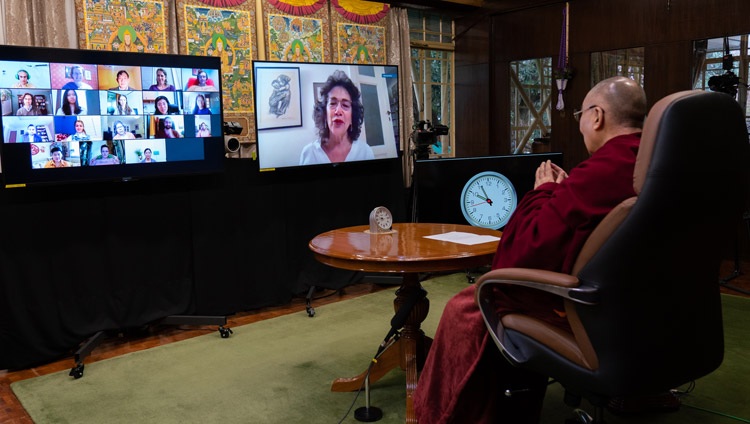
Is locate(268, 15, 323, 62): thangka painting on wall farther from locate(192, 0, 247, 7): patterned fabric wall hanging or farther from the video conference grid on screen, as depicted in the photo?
the video conference grid on screen

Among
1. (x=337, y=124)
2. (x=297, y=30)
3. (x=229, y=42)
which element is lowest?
(x=337, y=124)

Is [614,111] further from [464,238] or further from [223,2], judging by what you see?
[223,2]

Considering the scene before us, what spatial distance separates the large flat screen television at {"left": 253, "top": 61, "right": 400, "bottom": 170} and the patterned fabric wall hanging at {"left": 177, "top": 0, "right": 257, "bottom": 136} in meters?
0.60

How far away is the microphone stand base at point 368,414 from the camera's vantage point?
271cm

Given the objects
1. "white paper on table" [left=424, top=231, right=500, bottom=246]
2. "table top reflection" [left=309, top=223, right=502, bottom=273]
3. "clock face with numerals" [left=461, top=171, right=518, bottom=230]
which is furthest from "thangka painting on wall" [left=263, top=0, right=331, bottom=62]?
"white paper on table" [left=424, top=231, right=500, bottom=246]

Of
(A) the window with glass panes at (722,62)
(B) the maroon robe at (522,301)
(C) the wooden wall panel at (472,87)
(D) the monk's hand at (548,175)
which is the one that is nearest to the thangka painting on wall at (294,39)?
(C) the wooden wall panel at (472,87)

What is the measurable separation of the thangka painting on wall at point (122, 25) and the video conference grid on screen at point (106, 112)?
2.69ft

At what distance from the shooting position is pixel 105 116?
3.71m

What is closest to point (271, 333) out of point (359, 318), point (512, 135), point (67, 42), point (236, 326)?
point (236, 326)

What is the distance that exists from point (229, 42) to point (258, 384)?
2.94m

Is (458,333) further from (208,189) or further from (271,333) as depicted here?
(208,189)

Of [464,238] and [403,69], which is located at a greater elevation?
[403,69]

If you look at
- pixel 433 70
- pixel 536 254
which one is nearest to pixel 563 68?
pixel 433 70

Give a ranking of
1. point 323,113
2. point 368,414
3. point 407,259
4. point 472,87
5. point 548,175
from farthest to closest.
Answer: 1. point 472,87
2. point 323,113
3. point 368,414
4. point 407,259
5. point 548,175
